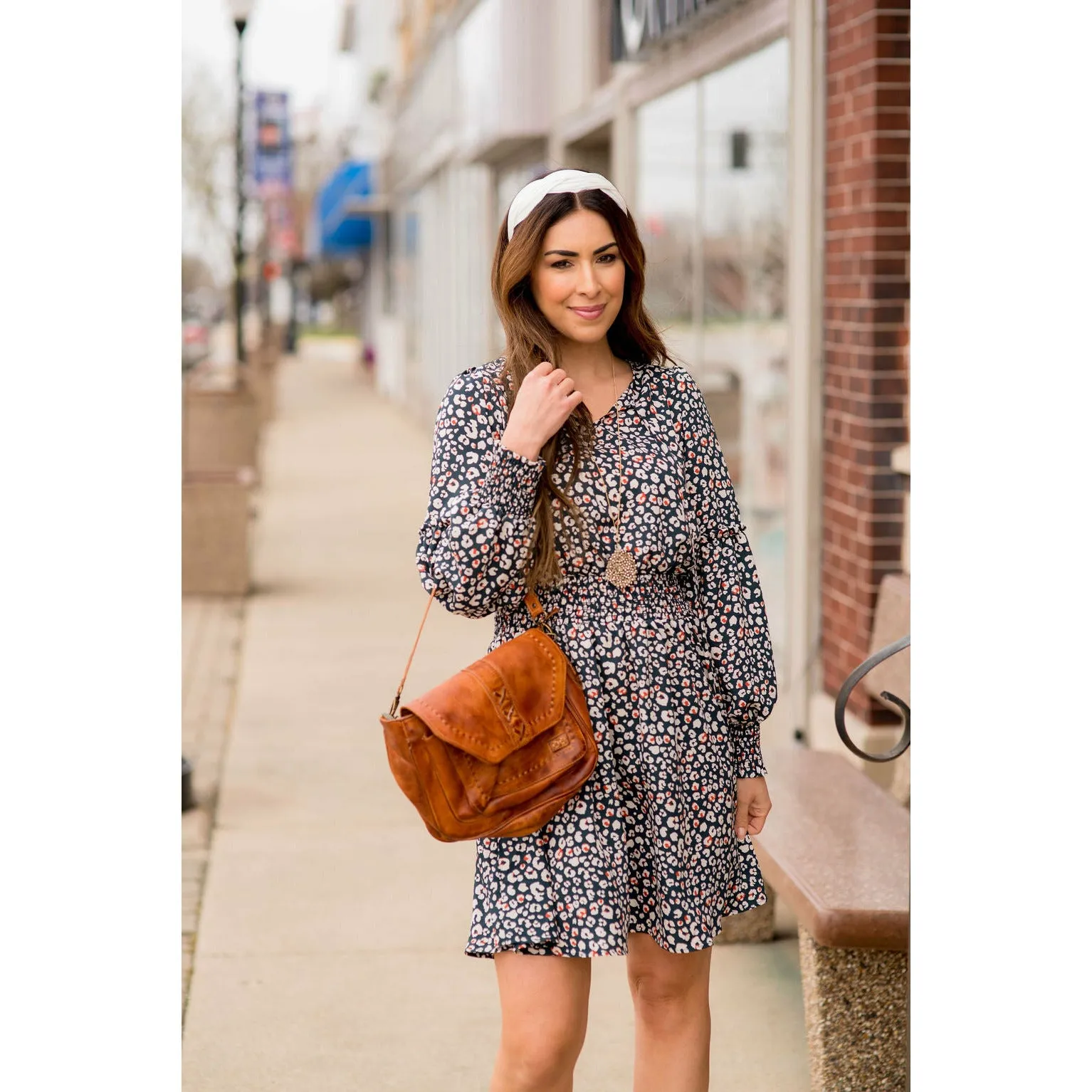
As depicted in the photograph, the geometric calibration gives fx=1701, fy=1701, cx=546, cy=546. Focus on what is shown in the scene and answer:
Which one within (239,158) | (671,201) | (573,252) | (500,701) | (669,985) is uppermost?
(239,158)

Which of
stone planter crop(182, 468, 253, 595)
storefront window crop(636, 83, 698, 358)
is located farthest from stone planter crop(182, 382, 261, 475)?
storefront window crop(636, 83, 698, 358)

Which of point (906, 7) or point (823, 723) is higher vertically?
point (906, 7)

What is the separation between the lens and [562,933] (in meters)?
2.77

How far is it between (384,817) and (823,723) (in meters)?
1.65

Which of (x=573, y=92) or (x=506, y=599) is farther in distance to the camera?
(x=573, y=92)

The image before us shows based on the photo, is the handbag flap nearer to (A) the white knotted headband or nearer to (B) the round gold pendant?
(B) the round gold pendant

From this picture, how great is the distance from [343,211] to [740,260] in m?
33.6

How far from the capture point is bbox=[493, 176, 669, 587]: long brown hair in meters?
2.81

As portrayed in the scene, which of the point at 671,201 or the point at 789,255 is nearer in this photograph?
the point at 789,255

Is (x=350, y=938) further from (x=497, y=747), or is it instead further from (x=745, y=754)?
(x=497, y=747)

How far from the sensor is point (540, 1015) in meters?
2.79

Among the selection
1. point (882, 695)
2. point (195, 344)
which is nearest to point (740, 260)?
point (882, 695)
